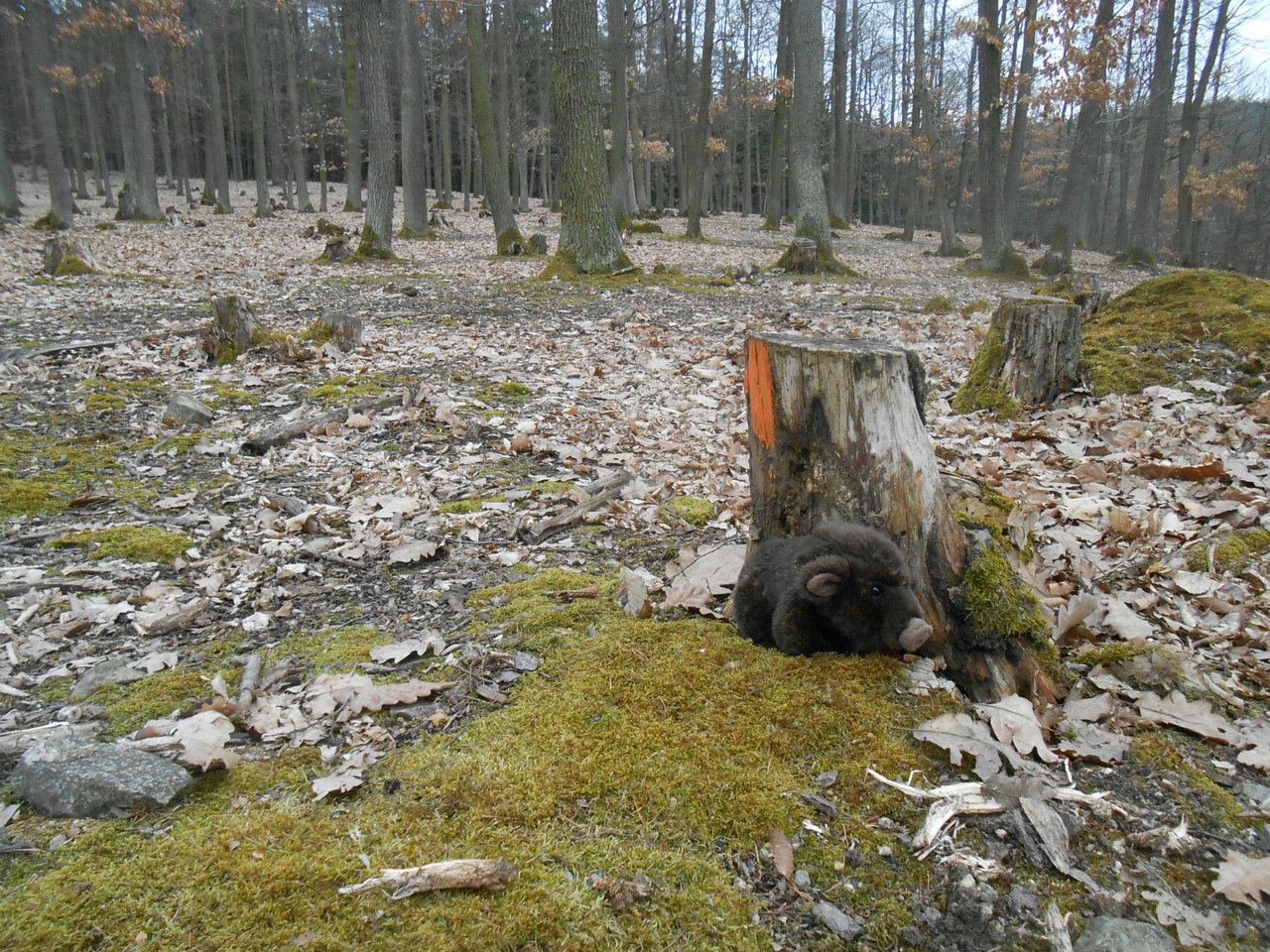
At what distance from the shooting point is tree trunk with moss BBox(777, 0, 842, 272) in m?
17.4

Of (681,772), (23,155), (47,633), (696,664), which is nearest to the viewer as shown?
(681,772)

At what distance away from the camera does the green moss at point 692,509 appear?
4.91 m

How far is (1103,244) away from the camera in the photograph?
46.9 metres

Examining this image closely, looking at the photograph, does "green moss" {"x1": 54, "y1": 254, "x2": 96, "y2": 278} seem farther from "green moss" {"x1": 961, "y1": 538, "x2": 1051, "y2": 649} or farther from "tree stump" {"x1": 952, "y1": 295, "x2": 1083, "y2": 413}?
"green moss" {"x1": 961, "y1": 538, "x2": 1051, "y2": 649}

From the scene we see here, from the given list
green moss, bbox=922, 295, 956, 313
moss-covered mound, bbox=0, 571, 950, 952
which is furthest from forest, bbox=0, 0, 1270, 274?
Result: moss-covered mound, bbox=0, 571, 950, 952

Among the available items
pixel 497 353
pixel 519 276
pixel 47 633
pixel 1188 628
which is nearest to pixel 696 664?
pixel 1188 628

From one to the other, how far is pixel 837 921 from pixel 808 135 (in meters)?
18.5

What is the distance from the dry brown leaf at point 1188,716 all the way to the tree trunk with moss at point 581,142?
12.6m

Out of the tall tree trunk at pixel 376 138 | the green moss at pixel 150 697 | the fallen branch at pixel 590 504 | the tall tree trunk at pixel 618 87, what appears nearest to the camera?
the green moss at pixel 150 697

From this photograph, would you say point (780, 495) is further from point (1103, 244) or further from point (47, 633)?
point (1103, 244)

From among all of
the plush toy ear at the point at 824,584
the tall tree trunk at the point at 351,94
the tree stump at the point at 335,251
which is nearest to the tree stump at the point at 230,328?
the plush toy ear at the point at 824,584

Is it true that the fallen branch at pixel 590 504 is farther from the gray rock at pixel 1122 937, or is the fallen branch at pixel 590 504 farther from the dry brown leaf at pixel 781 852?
the gray rock at pixel 1122 937

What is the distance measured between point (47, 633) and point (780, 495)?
11.6 ft

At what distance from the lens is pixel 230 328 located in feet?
28.8
